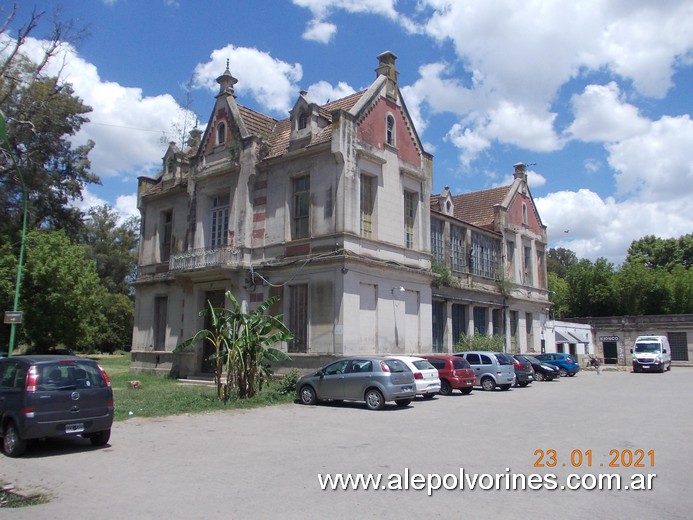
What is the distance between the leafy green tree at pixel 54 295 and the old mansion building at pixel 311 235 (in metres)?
6.49

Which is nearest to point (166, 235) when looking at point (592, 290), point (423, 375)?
point (423, 375)

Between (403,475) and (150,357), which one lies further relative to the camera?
(150,357)

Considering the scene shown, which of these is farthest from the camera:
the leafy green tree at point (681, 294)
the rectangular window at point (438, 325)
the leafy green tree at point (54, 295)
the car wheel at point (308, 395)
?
the leafy green tree at point (681, 294)

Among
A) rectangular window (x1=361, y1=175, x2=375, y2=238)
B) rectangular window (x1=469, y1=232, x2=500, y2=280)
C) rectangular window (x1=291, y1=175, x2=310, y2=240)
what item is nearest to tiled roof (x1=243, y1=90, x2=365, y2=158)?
rectangular window (x1=291, y1=175, x2=310, y2=240)

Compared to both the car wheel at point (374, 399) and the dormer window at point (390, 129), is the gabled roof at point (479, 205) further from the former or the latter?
the car wheel at point (374, 399)

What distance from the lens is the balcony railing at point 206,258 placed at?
84.8ft

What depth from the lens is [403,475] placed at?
8.60 meters

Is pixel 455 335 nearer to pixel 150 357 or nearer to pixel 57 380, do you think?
pixel 150 357

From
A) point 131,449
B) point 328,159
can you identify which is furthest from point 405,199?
point 131,449

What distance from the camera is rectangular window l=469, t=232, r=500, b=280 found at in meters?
35.3

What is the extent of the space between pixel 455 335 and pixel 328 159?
13.6 meters

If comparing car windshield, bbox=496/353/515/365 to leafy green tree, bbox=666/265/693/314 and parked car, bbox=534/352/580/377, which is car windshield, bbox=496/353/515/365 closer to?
parked car, bbox=534/352/580/377

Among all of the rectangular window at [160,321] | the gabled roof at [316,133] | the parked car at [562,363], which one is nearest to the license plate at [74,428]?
the gabled roof at [316,133]

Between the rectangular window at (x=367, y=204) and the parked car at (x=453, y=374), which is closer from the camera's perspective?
the parked car at (x=453, y=374)
